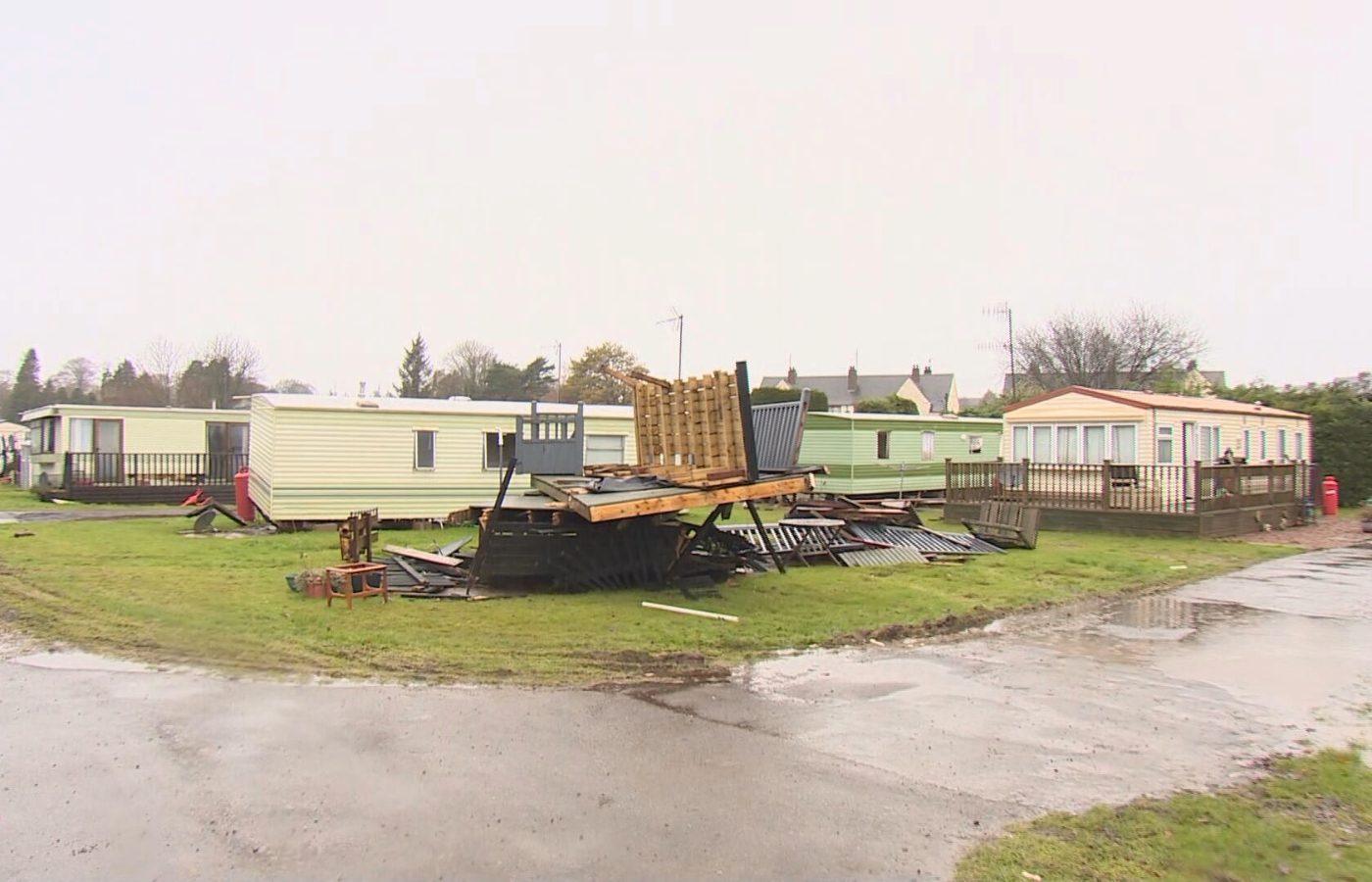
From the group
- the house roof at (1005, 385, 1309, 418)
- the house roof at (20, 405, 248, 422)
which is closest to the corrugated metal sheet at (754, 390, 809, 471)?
the house roof at (1005, 385, 1309, 418)

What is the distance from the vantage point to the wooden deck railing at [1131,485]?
19984 mm

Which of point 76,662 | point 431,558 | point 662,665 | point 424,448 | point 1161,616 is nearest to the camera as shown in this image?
point 76,662

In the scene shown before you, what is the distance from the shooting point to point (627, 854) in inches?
159

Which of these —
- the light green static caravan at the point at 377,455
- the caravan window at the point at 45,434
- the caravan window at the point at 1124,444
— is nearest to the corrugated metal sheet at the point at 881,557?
the light green static caravan at the point at 377,455

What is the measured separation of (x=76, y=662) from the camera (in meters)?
7.49

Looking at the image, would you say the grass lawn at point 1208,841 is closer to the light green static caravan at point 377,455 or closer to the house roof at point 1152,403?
the light green static caravan at point 377,455

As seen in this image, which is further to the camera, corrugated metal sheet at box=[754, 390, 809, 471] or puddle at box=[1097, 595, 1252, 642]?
corrugated metal sheet at box=[754, 390, 809, 471]

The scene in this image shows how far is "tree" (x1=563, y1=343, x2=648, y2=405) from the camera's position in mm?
59875

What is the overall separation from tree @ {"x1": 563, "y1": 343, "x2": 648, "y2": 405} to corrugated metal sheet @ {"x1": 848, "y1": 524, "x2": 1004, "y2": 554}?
42.7 m

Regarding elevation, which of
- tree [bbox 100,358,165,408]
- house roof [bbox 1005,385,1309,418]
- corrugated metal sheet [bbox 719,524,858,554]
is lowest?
corrugated metal sheet [bbox 719,524,858,554]

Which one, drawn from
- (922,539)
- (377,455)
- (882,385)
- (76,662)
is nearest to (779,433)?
(922,539)

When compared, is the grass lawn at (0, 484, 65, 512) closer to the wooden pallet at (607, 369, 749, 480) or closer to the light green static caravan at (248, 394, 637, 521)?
the light green static caravan at (248, 394, 637, 521)

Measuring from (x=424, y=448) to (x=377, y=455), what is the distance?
1022 millimetres

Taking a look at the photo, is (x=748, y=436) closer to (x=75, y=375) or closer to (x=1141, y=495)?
Result: (x=1141, y=495)
